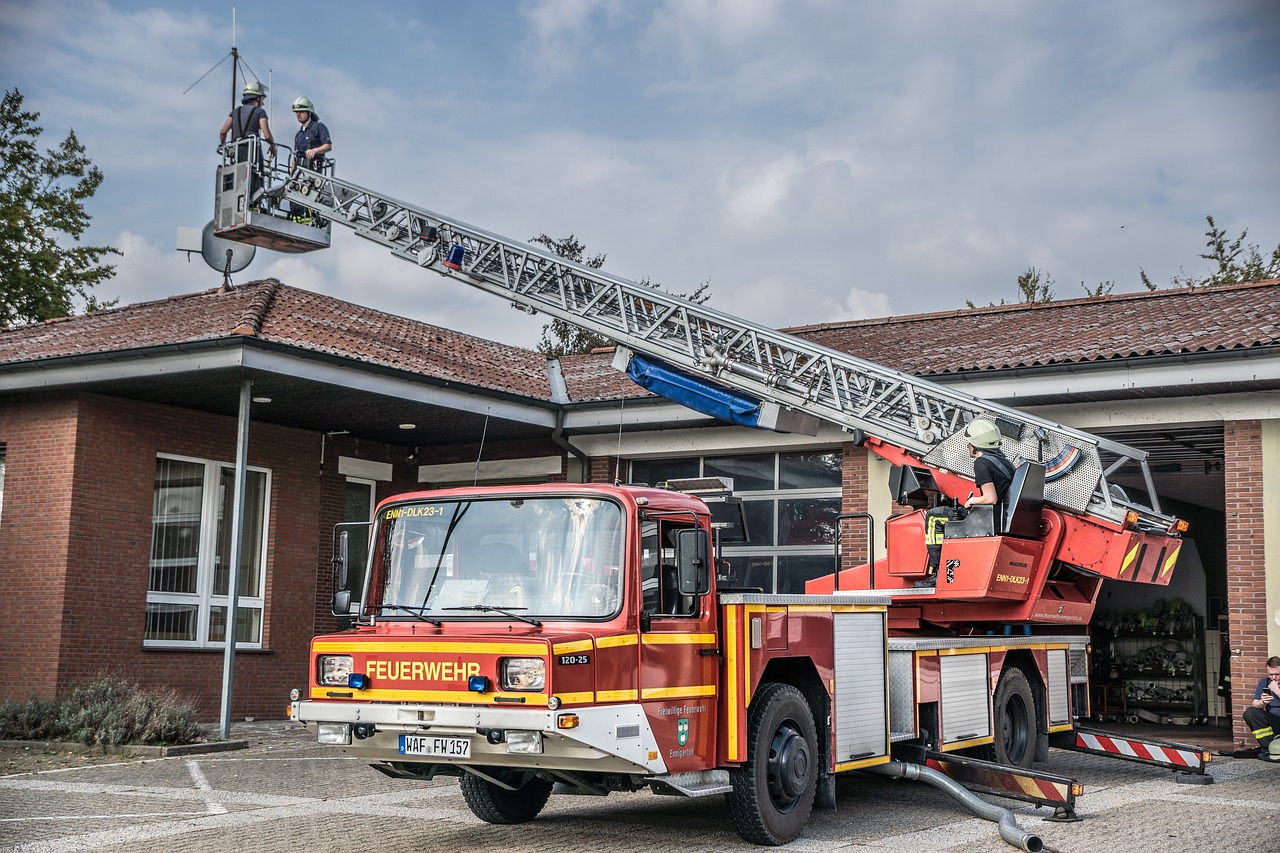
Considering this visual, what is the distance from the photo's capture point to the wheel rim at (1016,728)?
11133mm

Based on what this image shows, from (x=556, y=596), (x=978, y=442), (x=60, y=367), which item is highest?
(x=60, y=367)

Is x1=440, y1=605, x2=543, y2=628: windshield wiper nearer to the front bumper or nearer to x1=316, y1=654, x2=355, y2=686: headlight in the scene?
the front bumper

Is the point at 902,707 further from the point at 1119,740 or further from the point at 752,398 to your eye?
the point at 752,398

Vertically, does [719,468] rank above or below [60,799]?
above

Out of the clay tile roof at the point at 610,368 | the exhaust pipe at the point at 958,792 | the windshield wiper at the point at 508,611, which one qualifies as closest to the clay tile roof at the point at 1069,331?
the clay tile roof at the point at 610,368

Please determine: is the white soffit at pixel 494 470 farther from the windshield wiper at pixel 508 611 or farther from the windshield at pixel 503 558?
the windshield wiper at pixel 508 611

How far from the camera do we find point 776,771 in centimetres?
785

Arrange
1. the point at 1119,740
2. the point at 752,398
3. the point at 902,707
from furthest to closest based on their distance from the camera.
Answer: the point at 752,398 < the point at 1119,740 < the point at 902,707

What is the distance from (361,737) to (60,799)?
393cm

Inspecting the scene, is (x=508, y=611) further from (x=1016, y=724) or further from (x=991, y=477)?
(x=1016, y=724)

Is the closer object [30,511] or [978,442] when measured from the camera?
[978,442]

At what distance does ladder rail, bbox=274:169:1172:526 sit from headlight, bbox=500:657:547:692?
5.82 metres

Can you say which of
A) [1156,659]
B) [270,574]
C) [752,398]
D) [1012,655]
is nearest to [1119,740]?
[1012,655]

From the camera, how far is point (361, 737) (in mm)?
7234
